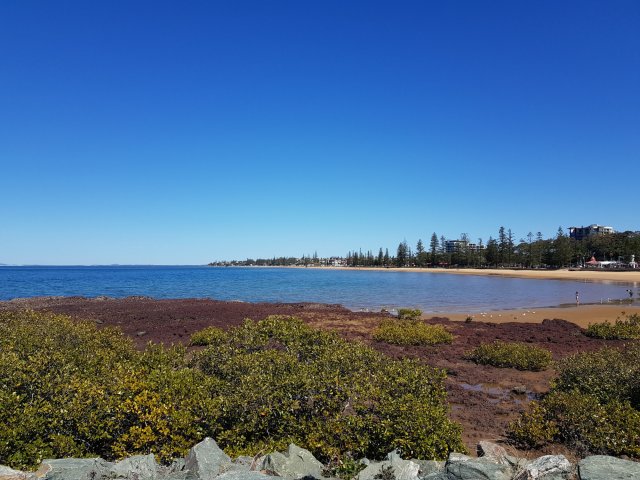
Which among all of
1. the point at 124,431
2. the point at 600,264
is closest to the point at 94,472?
the point at 124,431

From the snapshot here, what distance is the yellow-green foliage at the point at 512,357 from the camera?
1485cm

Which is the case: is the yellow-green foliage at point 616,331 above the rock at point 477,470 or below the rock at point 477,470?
below

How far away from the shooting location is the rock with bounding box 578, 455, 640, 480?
517cm

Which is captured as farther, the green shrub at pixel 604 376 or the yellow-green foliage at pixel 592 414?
the green shrub at pixel 604 376

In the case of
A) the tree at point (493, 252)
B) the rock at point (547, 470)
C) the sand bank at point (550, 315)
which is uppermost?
the tree at point (493, 252)

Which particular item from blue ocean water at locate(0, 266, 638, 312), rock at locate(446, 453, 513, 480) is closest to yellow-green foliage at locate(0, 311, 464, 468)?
rock at locate(446, 453, 513, 480)

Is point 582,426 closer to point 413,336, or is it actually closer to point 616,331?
point 413,336

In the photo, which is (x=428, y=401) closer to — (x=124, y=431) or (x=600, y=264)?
(x=124, y=431)

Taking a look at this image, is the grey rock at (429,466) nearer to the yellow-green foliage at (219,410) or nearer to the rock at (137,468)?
the yellow-green foliage at (219,410)

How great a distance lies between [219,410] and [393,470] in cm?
301

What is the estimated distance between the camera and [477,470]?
527 cm

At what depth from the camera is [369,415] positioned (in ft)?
21.8

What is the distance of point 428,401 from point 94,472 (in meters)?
5.45

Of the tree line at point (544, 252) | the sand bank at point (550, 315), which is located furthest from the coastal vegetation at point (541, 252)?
the sand bank at point (550, 315)
